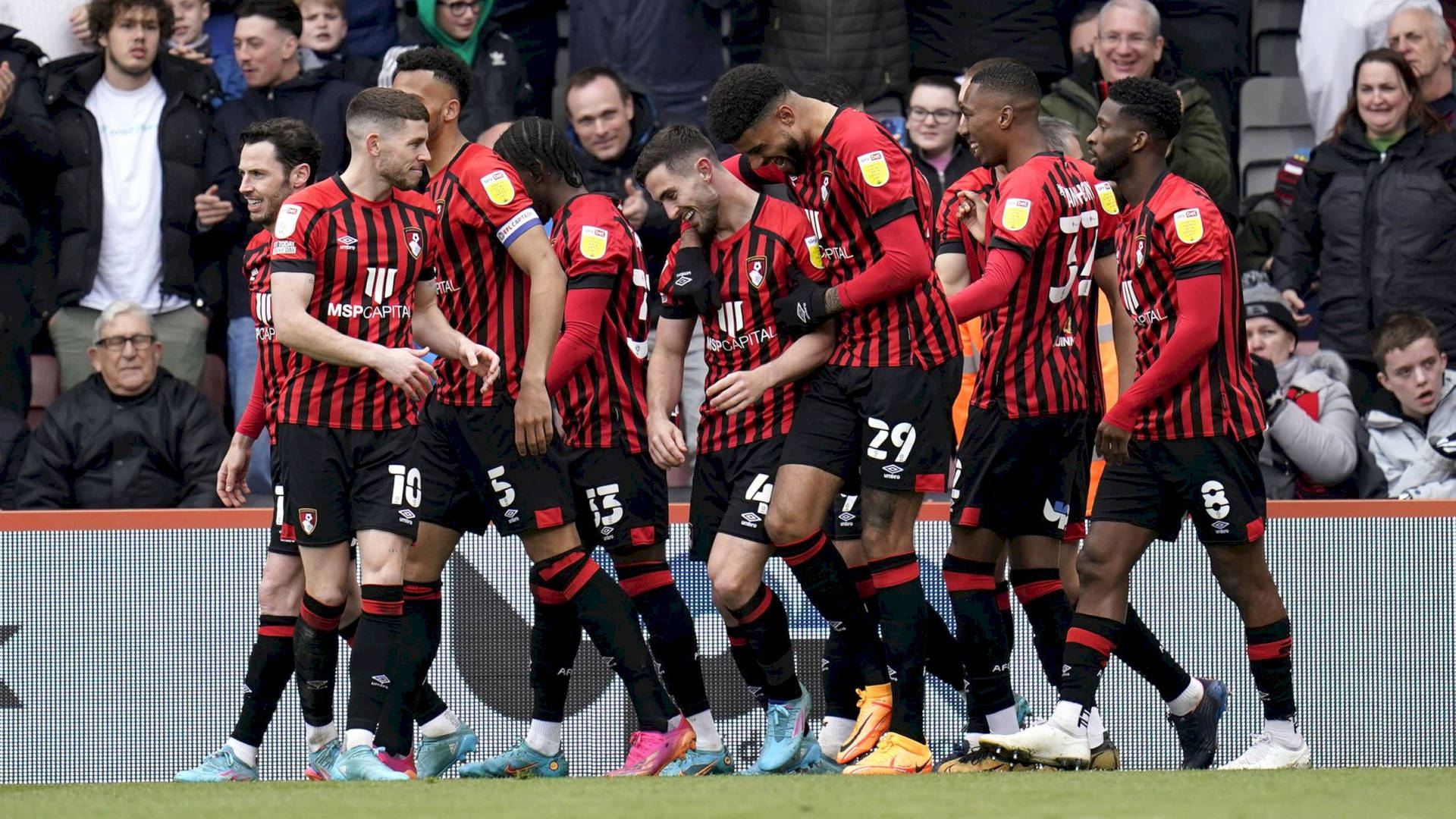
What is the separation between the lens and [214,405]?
970 centimetres

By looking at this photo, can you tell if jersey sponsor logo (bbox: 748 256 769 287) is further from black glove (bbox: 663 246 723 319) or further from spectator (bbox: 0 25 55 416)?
spectator (bbox: 0 25 55 416)

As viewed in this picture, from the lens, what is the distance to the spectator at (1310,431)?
8195 mm

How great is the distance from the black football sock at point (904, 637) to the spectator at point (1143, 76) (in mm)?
3796

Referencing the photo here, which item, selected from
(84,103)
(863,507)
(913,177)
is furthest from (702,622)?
(84,103)

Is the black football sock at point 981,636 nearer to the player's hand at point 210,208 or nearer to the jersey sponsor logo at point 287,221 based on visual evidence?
the jersey sponsor logo at point 287,221

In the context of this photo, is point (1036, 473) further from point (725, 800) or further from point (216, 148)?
point (216, 148)

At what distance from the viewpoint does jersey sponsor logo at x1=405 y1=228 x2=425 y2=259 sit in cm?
636

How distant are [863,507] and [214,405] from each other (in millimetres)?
4555

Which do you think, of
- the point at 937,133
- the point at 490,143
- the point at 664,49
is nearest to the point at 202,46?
the point at 490,143

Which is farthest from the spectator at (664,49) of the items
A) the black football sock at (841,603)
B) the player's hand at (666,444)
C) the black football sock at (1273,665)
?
the black football sock at (1273,665)

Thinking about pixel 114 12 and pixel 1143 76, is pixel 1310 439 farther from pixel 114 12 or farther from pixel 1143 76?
pixel 114 12

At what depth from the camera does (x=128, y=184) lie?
31.2 feet

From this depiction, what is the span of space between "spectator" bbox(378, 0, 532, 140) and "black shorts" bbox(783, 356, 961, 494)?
13.2 ft

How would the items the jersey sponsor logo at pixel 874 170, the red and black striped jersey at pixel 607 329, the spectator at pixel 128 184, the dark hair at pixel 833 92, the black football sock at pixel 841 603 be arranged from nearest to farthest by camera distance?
the jersey sponsor logo at pixel 874 170, the black football sock at pixel 841 603, the red and black striped jersey at pixel 607 329, the dark hair at pixel 833 92, the spectator at pixel 128 184
